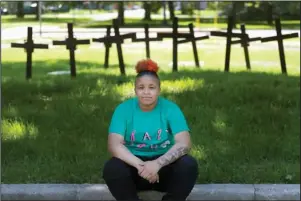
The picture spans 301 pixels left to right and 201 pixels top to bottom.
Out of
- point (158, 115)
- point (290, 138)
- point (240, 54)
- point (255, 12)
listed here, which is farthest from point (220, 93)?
point (255, 12)

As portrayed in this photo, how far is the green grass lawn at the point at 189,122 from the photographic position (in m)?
4.94

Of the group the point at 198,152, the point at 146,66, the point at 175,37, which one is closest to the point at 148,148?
the point at 146,66

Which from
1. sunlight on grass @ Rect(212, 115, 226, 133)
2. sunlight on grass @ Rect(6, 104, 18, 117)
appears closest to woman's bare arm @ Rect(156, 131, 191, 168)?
sunlight on grass @ Rect(212, 115, 226, 133)

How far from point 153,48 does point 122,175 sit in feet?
51.4

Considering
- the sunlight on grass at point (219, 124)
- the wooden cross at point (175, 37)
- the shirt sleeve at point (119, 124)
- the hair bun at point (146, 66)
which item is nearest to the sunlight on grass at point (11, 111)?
the sunlight on grass at point (219, 124)

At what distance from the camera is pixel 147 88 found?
12.4 feet

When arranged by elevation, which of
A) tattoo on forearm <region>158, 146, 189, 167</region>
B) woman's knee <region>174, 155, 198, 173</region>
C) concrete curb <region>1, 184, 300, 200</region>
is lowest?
concrete curb <region>1, 184, 300, 200</region>

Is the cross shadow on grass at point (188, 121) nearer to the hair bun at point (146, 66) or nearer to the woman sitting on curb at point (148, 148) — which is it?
the woman sitting on curb at point (148, 148)

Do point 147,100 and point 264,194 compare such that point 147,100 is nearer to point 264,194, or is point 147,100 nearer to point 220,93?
point 264,194

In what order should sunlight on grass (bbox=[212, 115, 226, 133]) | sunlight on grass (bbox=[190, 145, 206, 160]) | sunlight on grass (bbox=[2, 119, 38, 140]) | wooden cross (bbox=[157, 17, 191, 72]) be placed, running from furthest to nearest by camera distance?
wooden cross (bbox=[157, 17, 191, 72])
sunlight on grass (bbox=[212, 115, 226, 133])
sunlight on grass (bbox=[2, 119, 38, 140])
sunlight on grass (bbox=[190, 145, 206, 160])

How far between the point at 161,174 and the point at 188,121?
2624 millimetres

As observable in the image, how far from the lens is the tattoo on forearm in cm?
376

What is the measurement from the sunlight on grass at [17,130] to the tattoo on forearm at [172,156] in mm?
2451

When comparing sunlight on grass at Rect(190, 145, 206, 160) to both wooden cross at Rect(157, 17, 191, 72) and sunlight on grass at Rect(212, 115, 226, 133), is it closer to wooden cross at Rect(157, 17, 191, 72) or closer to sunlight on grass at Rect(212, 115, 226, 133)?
sunlight on grass at Rect(212, 115, 226, 133)
